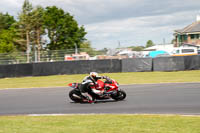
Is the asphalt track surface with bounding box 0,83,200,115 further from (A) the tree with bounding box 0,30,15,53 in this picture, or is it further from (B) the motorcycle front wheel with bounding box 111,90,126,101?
(A) the tree with bounding box 0,30,15,53

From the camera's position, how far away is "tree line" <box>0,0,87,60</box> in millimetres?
59562

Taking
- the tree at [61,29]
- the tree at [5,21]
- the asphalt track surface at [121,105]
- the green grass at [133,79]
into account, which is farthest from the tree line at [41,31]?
the asphalt track surface at [121,105]

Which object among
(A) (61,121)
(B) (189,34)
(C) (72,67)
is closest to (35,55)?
(C) (72,67)

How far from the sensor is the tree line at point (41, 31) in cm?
5956

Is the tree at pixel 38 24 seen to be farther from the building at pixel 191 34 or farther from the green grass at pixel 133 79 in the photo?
the green grass at pixel 133 79

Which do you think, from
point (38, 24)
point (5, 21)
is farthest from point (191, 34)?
point (5, 21)

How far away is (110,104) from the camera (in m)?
11.7

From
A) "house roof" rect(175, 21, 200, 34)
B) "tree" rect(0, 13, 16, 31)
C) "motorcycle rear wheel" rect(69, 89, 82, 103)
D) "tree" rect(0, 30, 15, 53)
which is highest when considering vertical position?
"tree" rect(0, 13, 16, 31)

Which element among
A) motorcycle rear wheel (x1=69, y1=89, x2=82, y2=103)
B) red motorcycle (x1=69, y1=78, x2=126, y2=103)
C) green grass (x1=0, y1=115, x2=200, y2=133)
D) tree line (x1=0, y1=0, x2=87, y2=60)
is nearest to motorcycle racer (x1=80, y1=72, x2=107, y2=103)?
red motorcycle (x1=69, y1=78, x2=126, y2=103)

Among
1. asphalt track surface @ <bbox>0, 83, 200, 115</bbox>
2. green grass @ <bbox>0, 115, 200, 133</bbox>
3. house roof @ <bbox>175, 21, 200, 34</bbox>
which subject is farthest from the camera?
house roof @ <bbox>175, 21, 200, 34</bbox>

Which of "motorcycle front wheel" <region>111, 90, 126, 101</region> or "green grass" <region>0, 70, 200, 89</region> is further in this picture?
"green grass" <region>0, 70, 200, 89</region>

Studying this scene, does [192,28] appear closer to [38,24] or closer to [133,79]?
[38,24]

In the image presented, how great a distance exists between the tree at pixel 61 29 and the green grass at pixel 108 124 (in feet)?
171

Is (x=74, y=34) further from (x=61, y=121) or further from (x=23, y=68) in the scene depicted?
(x=61, y=121)
